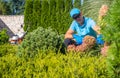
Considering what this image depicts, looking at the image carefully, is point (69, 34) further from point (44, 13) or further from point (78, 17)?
point (44, 13)

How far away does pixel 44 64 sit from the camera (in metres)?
4.71

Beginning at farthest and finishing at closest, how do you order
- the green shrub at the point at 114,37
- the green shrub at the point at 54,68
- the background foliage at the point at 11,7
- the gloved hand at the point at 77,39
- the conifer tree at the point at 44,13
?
the background foliage at the point at 11,7
the conifer tree at the point at 44,13
the gloved hand at the point at 77,39
the green shrub at the point at 54,68
the green shrub at the point at 114,37

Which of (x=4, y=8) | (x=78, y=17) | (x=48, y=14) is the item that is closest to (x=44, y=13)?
(x=48, y=14)

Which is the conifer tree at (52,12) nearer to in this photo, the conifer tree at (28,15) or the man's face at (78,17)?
the conifer tree at (28,15)

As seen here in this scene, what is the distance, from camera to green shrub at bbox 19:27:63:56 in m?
6.34

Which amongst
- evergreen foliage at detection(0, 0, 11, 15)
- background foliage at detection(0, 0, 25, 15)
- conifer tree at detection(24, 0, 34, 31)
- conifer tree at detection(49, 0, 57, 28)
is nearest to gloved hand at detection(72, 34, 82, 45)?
conifer tree at detection(49, 0, 57, 28)

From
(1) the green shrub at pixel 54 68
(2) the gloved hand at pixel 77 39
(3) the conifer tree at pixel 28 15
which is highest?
(1) the green shrub at pixel 54 68

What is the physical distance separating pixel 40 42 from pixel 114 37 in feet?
9.24

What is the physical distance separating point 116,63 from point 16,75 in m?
1.19

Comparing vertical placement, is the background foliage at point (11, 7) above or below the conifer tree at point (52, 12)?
below

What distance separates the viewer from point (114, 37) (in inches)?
146

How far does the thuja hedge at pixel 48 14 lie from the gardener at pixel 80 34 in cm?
2057

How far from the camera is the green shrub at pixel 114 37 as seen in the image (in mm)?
3701

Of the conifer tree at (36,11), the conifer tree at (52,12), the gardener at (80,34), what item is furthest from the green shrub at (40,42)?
the conifer tree at (36,11)
